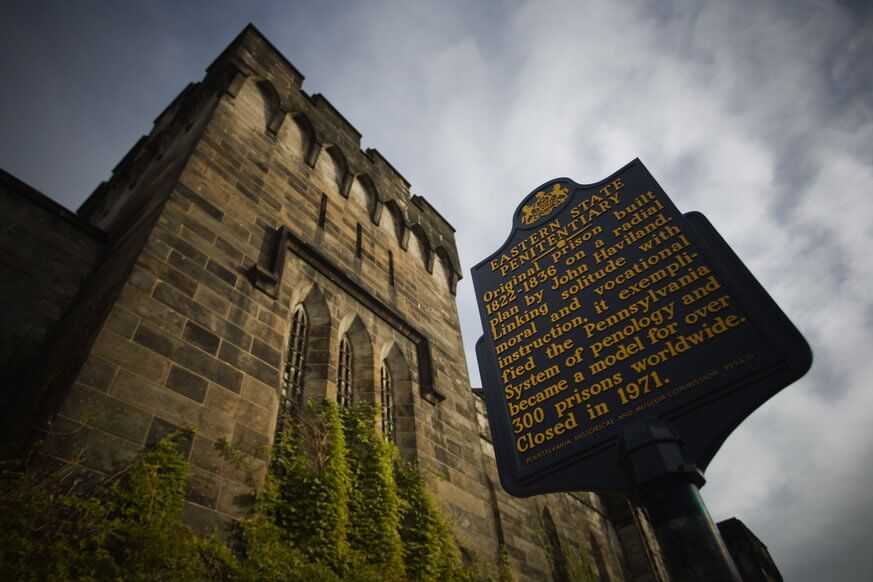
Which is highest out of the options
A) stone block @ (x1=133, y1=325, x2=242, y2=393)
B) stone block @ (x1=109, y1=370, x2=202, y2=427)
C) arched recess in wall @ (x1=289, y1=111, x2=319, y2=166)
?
arched recess in wall @ (x1=289, y1=111, x2=319, y2=166)

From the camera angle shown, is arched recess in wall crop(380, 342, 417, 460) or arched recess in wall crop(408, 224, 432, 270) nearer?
arched recess in wall crop(380, 342, 417, 460)

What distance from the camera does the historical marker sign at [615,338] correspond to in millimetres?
3955

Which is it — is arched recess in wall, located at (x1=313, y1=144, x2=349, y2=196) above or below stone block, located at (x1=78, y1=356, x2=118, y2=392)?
above

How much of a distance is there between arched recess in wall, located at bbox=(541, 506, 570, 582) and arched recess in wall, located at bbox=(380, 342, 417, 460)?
4.01m

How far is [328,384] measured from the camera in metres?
7.14

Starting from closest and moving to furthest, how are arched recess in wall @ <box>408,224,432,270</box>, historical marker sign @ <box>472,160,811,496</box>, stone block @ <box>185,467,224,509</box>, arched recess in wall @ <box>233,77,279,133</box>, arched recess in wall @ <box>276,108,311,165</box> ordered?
historical marker sign @ <box>472,160,811,496</box> < stone block @ <box>185,467,224,509</box> < arched recess in wall @ <box>233,77,279,133</box> < arched recess in wall @ <box>276,108,311,165</box> < arched recess in wall @ <box>408,224,432,270</box>

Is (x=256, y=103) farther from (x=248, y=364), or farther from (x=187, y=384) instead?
(x=187, y=384)

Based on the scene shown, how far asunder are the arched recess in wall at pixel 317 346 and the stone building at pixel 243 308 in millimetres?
30

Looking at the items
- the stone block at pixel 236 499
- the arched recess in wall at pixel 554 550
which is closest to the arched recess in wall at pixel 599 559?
the arched recess in wall at pixel 554 550

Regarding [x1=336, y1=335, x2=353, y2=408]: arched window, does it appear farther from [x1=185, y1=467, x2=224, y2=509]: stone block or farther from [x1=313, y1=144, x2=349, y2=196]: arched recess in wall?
[x1=313, y1=144, x2=349, y2=196]: arched recess in wall

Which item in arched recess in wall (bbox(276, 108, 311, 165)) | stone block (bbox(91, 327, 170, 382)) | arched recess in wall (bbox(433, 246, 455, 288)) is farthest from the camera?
arched recess in wall (bbox(433, 246, 455, 288))

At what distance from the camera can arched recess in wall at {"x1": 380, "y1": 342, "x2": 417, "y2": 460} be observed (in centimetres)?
798

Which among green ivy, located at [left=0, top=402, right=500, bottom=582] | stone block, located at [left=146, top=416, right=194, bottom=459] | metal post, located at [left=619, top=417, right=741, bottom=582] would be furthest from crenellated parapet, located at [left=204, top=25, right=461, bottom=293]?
metal post, located at [left=619, top=417, right=741, bottom=582]

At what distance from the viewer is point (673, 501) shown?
11.2 feet
